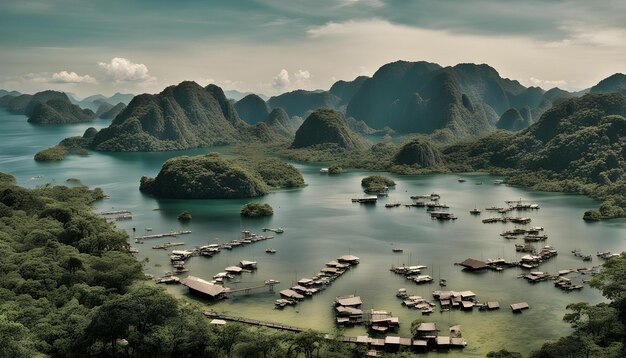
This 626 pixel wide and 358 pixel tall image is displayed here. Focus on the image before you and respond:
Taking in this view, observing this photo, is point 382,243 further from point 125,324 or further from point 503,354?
point 125,324

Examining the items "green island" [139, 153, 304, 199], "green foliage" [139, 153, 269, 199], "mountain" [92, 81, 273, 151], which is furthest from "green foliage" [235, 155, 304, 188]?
"mountain" [92, 81, 273, 151]

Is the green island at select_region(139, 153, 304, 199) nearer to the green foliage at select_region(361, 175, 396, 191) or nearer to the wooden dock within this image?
the green foliage at select_region(361, 175, 396, 191)

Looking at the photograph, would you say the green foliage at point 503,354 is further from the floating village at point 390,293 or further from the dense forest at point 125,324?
the floating village at point 390,293

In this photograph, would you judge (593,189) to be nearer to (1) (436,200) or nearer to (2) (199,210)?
(1) (436,200)

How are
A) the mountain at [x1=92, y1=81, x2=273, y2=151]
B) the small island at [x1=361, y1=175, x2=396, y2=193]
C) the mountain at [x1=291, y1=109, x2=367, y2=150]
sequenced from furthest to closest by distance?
the mountain at [x1=92, y1=81, x2=273, y2=151] < the mountain at [x1=291, y1=109, x2=367, y2=150] < the small island at [x1=361, y1=175, x2=396, y2=193]

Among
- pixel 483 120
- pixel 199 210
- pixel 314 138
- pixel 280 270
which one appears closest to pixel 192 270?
pixel 280 270

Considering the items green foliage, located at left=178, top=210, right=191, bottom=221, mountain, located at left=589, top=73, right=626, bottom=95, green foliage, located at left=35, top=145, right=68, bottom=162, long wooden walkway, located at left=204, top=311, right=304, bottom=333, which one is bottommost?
long wooden walkway, located at left=204, top=311, right=304, bottom=333
